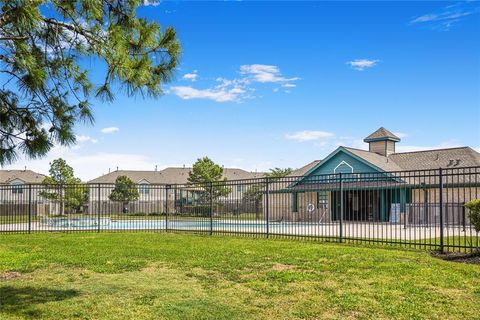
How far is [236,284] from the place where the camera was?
7.43m

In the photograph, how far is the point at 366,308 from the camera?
5941mm

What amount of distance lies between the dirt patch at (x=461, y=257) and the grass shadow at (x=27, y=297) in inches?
305

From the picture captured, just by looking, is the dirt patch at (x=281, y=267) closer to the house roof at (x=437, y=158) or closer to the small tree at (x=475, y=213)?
the small tree at (x=475, y=213)

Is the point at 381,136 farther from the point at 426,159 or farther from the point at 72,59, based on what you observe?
the point at 72,59

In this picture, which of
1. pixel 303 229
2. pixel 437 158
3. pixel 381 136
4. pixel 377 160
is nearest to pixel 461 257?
pixel 303 229

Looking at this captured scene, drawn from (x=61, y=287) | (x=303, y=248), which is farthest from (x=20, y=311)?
(x=303, y=248)

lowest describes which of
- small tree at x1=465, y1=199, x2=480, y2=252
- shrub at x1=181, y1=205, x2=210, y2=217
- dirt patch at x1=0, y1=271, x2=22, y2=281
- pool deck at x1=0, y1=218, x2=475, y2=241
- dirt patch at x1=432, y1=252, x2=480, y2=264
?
pool deck at x1=0, y1=218, x2=475, y2=241

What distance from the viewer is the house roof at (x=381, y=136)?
31.5 m

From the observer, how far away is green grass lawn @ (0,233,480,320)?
588 cm

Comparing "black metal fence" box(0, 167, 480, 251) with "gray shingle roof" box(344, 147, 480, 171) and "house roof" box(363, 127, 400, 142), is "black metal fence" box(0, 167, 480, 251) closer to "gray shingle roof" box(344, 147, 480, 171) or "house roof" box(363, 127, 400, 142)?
"gray shingle roof" box(344, 147, 480, 171)

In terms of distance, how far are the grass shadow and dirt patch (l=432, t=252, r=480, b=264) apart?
25.4 feet

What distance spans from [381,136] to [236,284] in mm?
26271

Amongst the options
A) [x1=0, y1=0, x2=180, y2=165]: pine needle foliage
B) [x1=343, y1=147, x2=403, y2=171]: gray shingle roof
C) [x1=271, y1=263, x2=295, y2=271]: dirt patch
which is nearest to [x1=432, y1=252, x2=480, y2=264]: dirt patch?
[x1=271, y1=263, x2=295, y2=271]: dirt patch

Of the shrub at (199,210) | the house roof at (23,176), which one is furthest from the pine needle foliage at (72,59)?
the house roof at (23,176)
